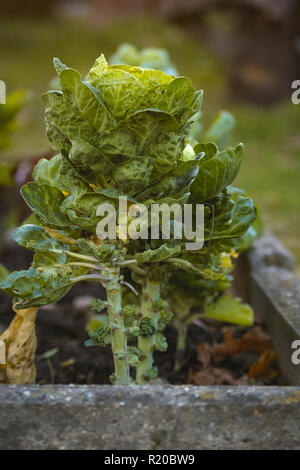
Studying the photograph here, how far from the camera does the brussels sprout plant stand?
99 centimetres

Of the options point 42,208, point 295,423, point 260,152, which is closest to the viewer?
point 295,423

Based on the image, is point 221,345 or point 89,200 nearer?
point 89,200

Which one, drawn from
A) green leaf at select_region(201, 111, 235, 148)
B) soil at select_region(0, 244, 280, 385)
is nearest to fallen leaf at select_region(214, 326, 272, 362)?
soil at select_region(0, 244, 280, 385)

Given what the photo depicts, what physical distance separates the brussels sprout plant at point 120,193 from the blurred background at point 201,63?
99cm

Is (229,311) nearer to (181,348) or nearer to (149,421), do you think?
(181,348)

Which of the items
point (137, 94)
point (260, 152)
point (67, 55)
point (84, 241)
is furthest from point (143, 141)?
point (67, 55)

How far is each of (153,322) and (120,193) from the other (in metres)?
0.31

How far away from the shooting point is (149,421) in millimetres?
963

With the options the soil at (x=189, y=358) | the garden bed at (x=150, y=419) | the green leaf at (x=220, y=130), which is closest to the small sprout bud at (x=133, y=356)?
the garden bed at (x=150, y=419)

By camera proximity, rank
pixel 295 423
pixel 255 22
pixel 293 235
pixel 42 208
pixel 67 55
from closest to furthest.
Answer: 1. pixel 295 423
2. pixel 42 208
3. pixel 293 235
4. pixel 255 22
5. pixel 67 55

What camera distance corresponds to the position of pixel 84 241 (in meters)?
1.05

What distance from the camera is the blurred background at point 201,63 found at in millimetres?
3487
